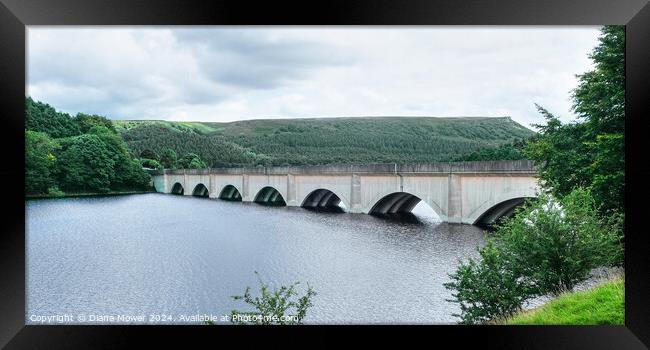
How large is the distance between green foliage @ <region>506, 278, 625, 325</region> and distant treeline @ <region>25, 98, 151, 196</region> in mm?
40798

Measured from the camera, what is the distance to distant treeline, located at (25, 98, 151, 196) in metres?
44.1

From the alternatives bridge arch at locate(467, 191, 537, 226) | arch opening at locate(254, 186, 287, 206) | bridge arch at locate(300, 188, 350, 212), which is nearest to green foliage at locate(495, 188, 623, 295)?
bridge arch at locate(467, 191, 537, 226)

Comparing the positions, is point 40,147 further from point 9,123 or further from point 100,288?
point 9,123

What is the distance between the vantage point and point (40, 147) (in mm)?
43906

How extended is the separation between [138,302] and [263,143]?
264 feet

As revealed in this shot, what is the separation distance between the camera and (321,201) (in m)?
42.8

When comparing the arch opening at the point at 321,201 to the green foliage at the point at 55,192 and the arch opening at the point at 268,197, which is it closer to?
the arch opening at the point at 268,197

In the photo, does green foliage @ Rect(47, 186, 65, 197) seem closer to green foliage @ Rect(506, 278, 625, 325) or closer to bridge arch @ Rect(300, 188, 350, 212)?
bridge arch @ Rect(300, 188, 350, 212)

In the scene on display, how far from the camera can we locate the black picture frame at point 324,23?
712cm

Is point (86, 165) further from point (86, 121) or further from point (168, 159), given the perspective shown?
point (168, 159)

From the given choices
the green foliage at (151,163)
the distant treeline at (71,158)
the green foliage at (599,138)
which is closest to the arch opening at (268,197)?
the distant treeline at (71,158)

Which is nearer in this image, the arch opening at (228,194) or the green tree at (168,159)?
the arch opening at (228,194)

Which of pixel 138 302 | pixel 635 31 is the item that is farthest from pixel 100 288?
pixel 635 31

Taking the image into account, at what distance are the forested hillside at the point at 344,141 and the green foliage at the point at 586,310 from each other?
3302 cm
